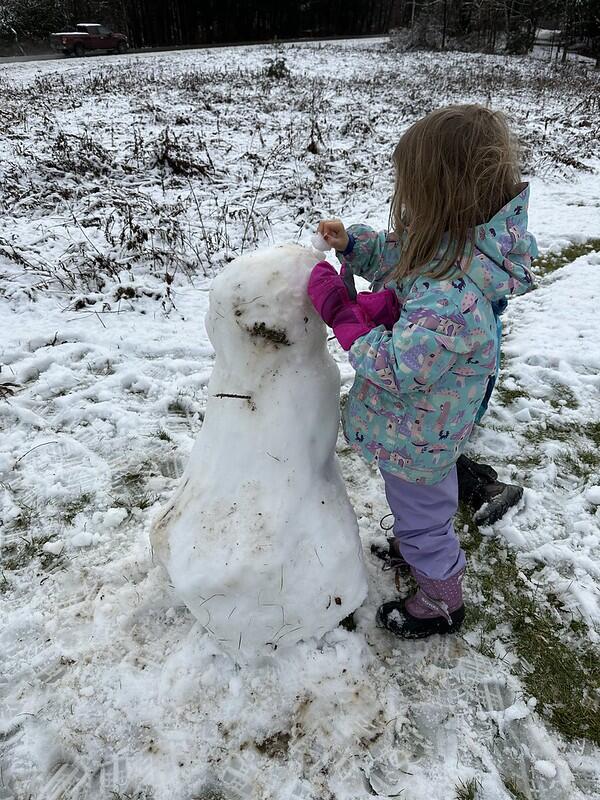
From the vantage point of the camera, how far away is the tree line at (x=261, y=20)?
24.8 metres

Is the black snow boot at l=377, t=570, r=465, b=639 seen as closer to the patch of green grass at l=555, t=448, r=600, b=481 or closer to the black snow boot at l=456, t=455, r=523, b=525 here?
the black snow boot at l=456, t=455, r=523, b=525

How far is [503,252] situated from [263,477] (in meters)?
1.05

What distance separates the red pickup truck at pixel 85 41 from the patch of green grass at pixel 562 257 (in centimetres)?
2346

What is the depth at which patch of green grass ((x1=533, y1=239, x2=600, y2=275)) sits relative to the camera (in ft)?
17.5

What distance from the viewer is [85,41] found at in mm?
21594

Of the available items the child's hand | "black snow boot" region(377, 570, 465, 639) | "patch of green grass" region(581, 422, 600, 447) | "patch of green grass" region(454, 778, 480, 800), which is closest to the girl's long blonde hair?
the child's hand

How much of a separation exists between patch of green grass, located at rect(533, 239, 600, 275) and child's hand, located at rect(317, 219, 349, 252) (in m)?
4.09

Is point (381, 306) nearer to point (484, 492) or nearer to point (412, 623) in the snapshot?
point (412, 623)

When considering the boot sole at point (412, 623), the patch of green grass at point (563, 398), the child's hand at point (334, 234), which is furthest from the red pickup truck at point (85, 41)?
the boot sole at point (412, 623)

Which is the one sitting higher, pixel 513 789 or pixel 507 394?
pixel 507 394

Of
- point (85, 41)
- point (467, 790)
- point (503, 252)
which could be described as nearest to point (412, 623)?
point (467, 790)

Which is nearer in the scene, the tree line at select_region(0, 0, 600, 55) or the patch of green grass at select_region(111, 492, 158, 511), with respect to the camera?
the patch of green grass at select_region(111, 492, 158, 511)

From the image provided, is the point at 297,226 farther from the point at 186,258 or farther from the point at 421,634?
the point at 421,634

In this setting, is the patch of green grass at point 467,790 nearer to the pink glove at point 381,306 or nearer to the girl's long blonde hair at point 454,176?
the pink glove at point 381,306
